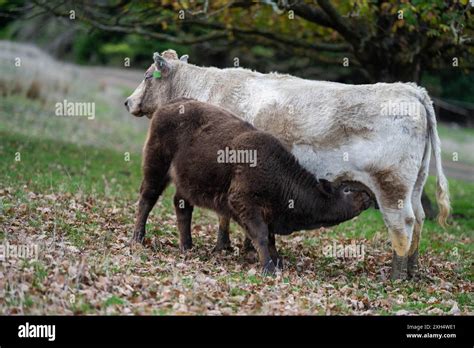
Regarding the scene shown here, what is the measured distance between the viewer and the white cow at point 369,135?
33.3ft

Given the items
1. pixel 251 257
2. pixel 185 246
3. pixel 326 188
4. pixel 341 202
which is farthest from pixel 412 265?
pixel 185 246

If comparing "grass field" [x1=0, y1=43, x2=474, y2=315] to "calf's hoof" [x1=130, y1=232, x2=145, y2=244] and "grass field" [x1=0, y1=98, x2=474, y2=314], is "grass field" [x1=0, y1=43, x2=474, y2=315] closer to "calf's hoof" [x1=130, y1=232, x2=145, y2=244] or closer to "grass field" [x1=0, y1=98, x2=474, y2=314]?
"grass field" [x1=0, y1=98, x2=474, y2=314]

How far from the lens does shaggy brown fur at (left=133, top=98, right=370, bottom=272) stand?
32.0ft

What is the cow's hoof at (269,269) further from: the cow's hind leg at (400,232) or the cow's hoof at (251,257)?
the cow's hind leg at (400,232)

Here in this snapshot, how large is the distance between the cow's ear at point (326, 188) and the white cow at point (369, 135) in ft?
2.06

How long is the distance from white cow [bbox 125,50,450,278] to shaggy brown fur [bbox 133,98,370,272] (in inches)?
20.1

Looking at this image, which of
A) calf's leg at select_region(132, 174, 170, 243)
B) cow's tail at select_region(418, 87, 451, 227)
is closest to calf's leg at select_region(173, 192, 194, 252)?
calf's leg at select_region(132, 174, 170, 243)

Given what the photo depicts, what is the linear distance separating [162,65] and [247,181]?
3.61 metres

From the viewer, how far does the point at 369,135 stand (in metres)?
10.2

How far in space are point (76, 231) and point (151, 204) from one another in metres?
1.12

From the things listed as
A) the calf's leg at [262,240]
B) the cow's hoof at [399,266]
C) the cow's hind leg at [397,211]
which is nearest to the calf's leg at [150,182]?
the calf's leg at [262,240]

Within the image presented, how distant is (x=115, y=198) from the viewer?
1393 cm

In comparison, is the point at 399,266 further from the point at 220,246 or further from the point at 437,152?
the point at 220,246
